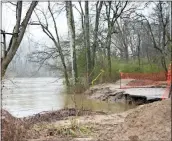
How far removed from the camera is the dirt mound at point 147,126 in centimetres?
704

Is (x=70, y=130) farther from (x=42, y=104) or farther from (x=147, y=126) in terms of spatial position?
(x=42, y=104)

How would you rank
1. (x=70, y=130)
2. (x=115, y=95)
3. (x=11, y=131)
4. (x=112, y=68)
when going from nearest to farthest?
(x=11, y=131) → (x=70, y=130) → (x=115, y=95) → (x=112, y=68)

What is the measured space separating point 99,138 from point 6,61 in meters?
2.88

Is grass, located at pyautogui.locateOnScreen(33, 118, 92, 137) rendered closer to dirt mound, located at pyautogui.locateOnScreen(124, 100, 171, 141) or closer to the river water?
dirt mound, located at pyautogui.locateOnScreen(124, 100, 171, 141)

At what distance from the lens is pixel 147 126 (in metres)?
7.54

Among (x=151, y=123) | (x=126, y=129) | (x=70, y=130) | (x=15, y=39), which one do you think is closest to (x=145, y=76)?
(x=70, y=130)

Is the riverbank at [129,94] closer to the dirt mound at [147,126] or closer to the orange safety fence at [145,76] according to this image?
the orange safety fence at [145,76]

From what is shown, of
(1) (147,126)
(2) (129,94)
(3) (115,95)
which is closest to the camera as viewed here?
(1) (147,126)

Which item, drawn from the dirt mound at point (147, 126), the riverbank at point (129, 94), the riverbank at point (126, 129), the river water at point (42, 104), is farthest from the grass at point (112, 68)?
the dirt mound at point (147, 126)

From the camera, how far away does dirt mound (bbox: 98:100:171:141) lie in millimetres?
7036

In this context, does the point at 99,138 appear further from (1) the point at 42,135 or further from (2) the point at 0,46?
(2) the point at 0,46

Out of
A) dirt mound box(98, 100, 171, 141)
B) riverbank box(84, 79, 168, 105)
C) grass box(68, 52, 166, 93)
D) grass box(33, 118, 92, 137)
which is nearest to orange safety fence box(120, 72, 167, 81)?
grass box(68, 52, 166, 93)

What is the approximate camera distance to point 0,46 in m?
9.16

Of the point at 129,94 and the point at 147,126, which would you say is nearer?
the point at 147,126
